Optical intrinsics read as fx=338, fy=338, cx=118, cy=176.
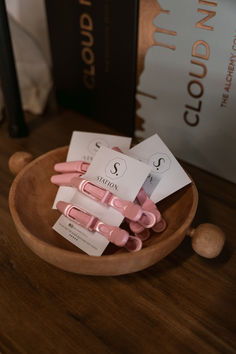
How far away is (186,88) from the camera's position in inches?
27.3

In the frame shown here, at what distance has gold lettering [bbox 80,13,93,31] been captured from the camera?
2.57 ft

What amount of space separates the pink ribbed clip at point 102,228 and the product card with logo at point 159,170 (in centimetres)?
10

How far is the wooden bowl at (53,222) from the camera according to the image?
1.40ft

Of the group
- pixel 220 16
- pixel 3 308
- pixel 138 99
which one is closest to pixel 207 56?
pixel 220 16

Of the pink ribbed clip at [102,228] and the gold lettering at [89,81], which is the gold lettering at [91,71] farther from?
the pink ribbed clip at [102,228]

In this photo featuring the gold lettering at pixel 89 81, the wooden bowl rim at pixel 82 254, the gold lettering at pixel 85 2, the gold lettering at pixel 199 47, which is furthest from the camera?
the gold lettering at pixel 89 81

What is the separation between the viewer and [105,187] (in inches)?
21.7

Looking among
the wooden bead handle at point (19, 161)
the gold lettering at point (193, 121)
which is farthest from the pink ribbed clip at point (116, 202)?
the gold lettering at point (193, 121)

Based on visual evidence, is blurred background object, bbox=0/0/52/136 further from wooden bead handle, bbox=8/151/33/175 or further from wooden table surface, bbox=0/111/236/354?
wooden table surface, bbox=0/111/236/354

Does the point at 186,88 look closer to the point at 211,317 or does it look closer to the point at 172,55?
the point at 172,55

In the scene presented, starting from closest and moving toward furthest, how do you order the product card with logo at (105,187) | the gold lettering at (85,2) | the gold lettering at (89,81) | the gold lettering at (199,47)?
the product card with logo at (105,187) → the gold lettering at (199,47) → the gold lettering at (85,2) → the gold lettering at (89,81)

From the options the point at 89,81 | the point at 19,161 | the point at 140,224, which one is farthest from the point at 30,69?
the point at 140,224

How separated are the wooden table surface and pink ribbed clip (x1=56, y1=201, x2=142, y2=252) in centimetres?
6

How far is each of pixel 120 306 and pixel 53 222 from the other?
0.18 meters
